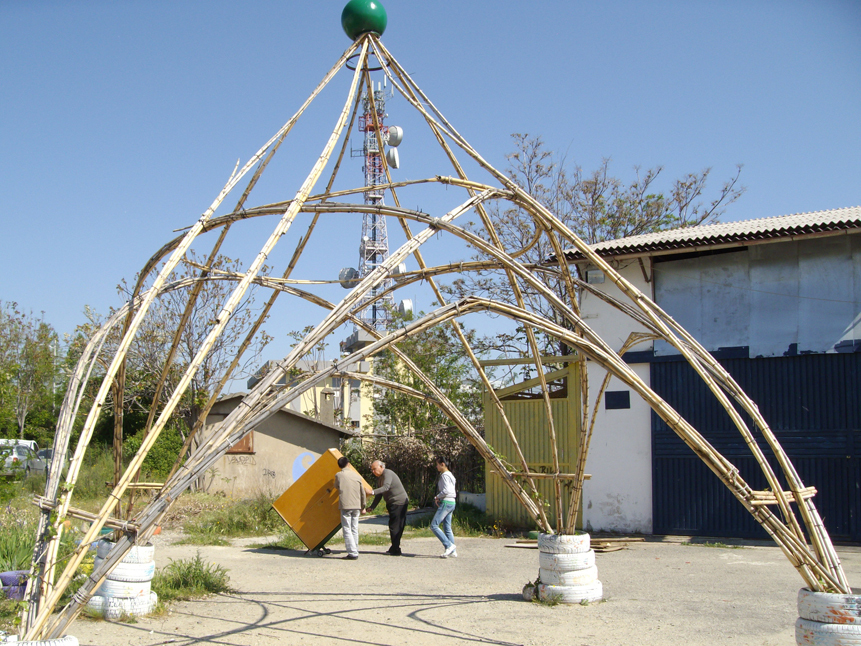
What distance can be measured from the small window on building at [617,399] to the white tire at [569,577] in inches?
228

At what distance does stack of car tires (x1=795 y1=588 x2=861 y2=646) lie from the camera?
4.47m

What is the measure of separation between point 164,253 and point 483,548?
7146mm

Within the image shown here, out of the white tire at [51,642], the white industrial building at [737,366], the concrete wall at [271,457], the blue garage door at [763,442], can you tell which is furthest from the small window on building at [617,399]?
the white tire at [51,642]

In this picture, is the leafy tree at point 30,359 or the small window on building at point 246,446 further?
the leafy tree at point 30,359

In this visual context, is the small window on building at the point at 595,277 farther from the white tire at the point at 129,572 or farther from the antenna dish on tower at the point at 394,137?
the white tire at the point at 129,572

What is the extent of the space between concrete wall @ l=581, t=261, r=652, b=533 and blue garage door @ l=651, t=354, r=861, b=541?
0.22m

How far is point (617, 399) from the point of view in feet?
40.1

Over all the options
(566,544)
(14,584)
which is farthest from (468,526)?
(14,584)

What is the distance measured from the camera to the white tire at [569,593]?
6.57 m

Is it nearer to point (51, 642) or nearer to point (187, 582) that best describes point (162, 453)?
point (187, 582)

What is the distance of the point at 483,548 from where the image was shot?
1083 centimetres

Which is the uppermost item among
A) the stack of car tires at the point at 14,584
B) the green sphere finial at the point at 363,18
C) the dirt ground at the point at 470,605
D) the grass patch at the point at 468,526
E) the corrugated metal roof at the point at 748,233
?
the green sphere finial at the point at 363,18

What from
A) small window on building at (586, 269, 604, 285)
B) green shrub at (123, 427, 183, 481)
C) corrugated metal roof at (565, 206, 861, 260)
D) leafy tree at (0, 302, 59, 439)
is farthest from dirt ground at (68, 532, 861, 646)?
leafy tree at (0, 302, 59, 439)

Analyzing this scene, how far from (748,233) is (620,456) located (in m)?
4.14
